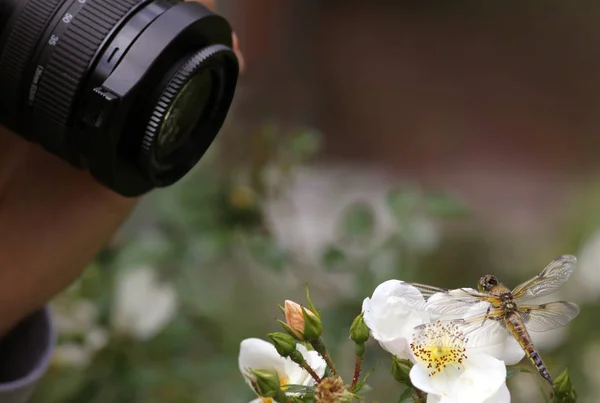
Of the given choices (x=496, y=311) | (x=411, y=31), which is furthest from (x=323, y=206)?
Answer: (x=411, y=31)

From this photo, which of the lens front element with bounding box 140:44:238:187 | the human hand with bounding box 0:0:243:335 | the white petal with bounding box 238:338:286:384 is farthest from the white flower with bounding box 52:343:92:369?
the white petal with bounding box 238:338:286:384

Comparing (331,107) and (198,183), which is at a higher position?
(198,183)

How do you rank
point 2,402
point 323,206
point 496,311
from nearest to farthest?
1. point 496,311
2. point 2,402
3. point 323,206

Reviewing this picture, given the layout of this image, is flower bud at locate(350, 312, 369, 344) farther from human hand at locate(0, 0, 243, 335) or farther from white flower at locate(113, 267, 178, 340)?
white flower at locate(113, 267, 178, 340)

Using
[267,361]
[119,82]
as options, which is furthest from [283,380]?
[119,82]

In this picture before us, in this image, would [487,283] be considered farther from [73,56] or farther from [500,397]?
[73,56]

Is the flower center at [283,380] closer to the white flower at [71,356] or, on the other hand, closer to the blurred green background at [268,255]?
the blurred green background at [268,255]

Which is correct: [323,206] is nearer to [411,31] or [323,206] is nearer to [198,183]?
[198,183]
